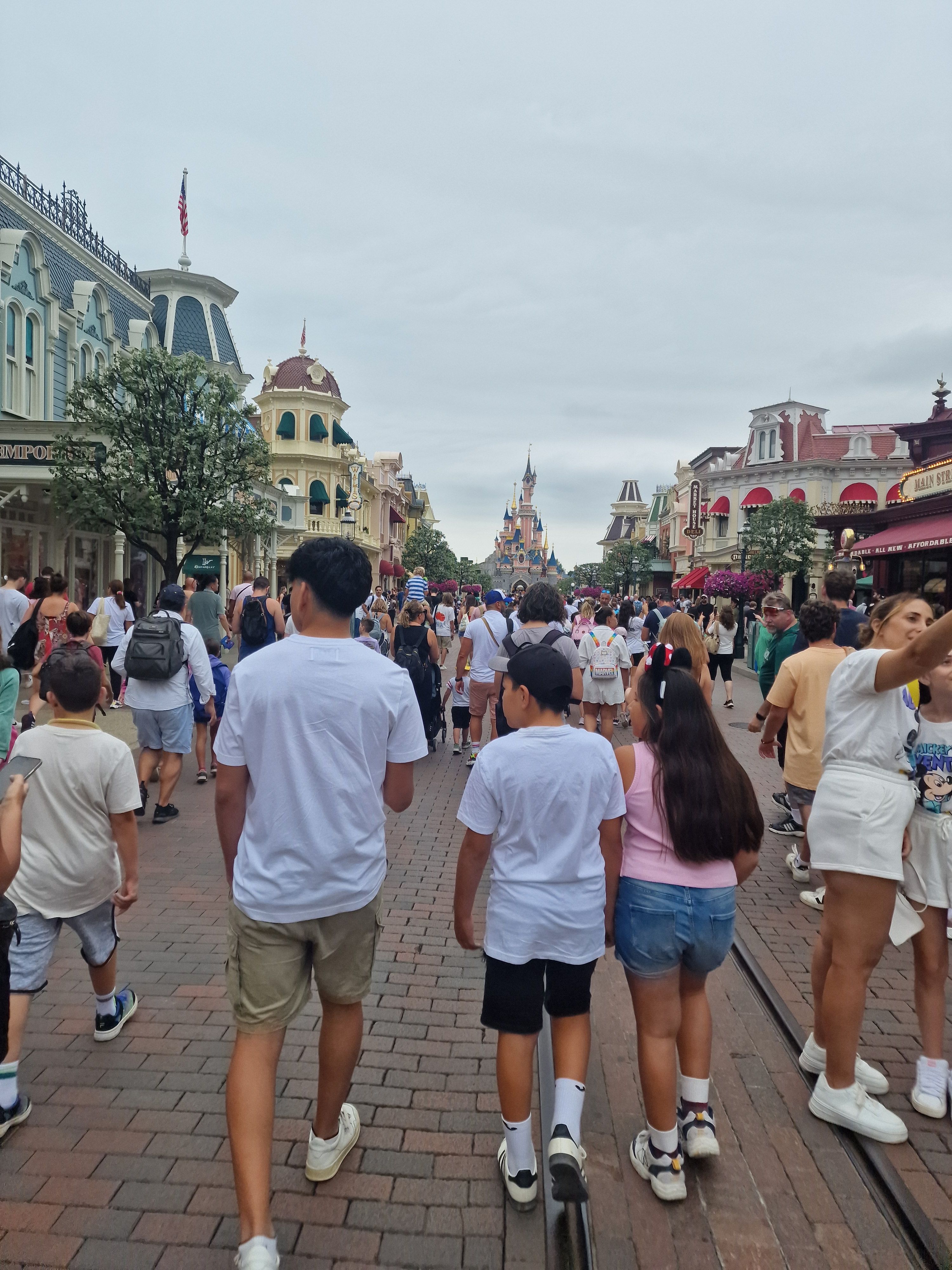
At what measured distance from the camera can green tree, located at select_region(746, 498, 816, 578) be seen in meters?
30.2

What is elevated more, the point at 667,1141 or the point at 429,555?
the point at 429,555

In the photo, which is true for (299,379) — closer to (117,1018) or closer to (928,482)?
(928,482)

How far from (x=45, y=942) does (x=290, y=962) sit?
49.6 inches

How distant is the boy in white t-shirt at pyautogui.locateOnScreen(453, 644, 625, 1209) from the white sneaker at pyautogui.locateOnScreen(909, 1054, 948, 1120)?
4.65ft

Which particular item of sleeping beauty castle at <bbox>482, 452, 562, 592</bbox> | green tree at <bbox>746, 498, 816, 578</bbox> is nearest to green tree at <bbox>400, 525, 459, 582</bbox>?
green tree at <bbox>746, 498, 816, 578</bbox>

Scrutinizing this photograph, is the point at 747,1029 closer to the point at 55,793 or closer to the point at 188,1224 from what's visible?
the point at 188,1224

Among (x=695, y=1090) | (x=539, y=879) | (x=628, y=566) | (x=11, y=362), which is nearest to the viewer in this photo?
(x=539, y=879)

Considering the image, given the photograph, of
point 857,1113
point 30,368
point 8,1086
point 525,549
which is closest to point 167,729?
point 8,1086

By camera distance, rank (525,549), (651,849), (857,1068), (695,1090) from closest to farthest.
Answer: (651,849) < (695,1090) < (857,1068) < (525,549)

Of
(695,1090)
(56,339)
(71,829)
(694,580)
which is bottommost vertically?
(695,1090)

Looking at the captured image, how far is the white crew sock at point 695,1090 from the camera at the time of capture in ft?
9.35

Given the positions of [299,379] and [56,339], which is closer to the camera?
[56,339]

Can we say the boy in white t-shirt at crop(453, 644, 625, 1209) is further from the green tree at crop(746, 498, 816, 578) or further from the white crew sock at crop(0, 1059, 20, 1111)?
the green tree at crop(746, 498, 816, 578)

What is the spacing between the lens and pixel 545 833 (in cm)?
260
